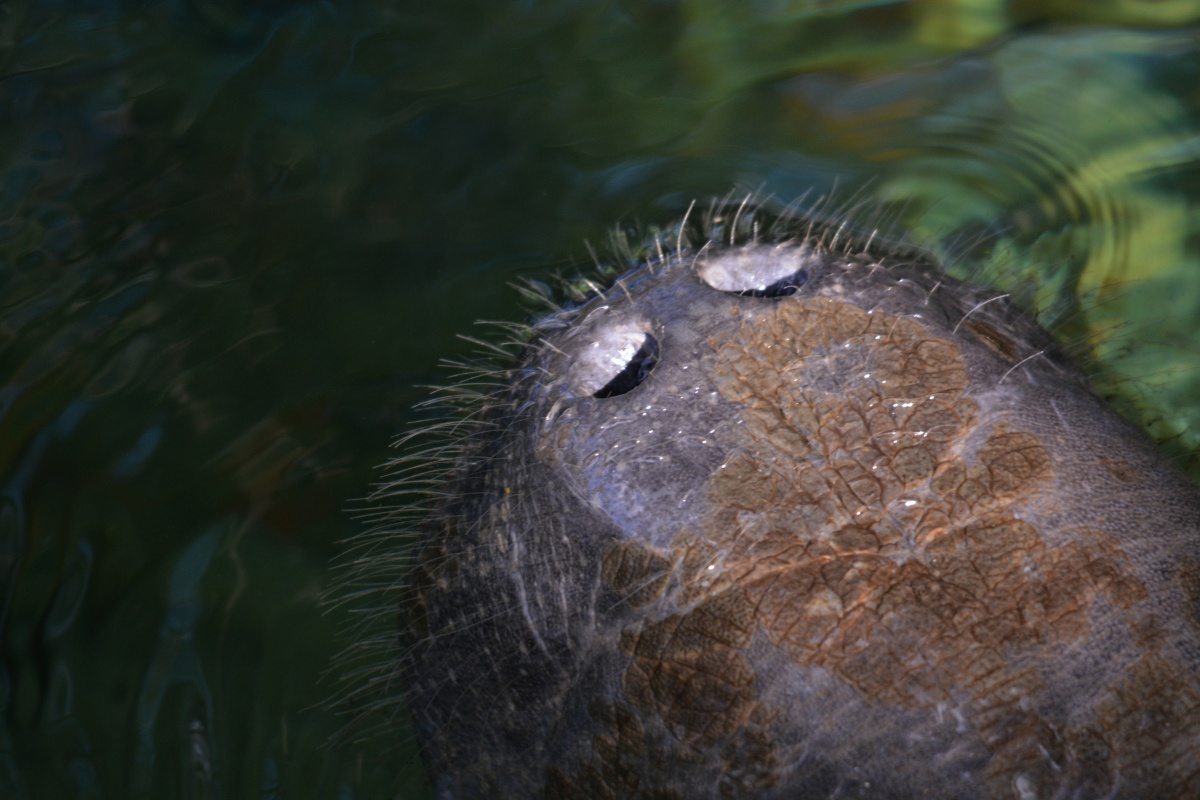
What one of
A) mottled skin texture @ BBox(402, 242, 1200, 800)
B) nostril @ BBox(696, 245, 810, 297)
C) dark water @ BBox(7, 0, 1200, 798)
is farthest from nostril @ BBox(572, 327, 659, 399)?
dark water @ BBox(7, 0, 1200, 798)

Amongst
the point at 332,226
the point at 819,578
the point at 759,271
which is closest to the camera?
the point at 819,578

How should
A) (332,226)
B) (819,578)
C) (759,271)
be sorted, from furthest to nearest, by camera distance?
(332,226) < (759,271) < (819,578)

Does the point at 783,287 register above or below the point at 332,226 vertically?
above

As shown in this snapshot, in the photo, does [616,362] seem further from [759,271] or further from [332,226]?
[332,226]

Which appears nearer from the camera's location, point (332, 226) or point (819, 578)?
point (819, 578)

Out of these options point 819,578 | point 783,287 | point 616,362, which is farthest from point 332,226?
point 819,578

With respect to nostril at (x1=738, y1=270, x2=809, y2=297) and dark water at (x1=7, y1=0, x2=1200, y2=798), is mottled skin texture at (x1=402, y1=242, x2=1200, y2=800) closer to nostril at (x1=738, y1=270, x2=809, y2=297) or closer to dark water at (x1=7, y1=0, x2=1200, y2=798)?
nostril at (x1=738, y1=270, x2=809, y2=297)
